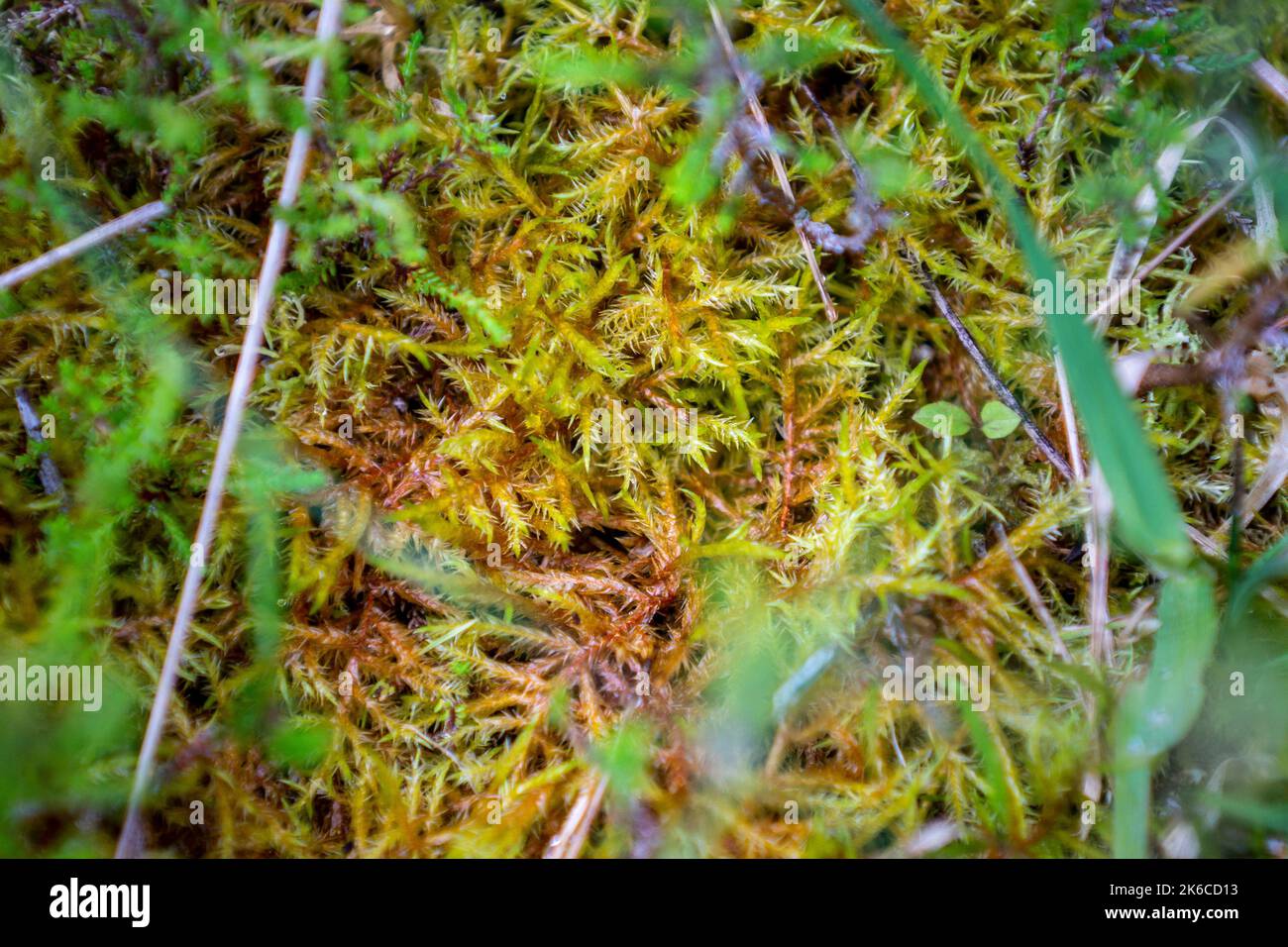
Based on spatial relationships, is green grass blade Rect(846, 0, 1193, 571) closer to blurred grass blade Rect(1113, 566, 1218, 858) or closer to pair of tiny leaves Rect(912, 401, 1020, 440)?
blurred grass blade Rect(1113, 566, 1218, 858)

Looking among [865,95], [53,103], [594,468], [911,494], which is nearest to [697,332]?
[594,468]

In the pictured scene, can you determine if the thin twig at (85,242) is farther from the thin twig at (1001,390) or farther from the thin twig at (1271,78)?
the thin twig at (1271,78)

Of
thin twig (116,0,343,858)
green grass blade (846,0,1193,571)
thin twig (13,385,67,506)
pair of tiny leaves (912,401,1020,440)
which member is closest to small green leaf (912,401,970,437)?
pair of tiny leaves (912,401,1020,440)

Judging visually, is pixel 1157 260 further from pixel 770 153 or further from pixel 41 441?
pixel 41 441

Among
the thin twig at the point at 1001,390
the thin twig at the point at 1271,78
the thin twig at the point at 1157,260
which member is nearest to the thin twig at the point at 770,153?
the thin twig at the point at 1001,390

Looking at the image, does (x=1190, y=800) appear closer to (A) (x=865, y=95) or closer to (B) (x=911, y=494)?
(B) (x=911, y=494)

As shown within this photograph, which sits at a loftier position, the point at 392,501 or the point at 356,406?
the point at 356,406
